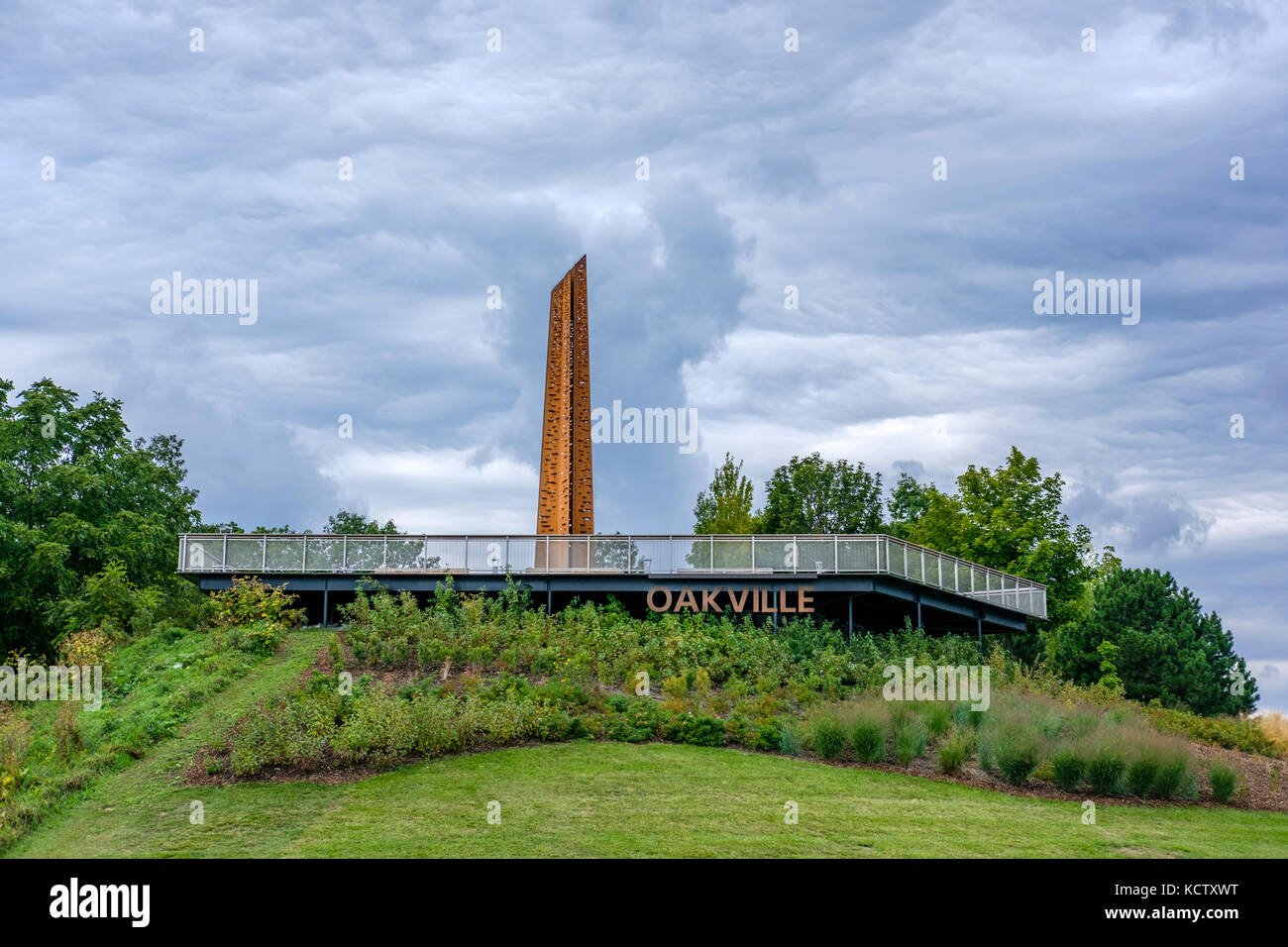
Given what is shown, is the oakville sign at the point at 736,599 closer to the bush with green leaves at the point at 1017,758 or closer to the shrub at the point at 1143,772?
the bush with green leaves at the point at 1017,758

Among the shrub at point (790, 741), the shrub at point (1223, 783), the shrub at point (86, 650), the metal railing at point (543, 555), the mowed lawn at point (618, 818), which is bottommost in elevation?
the shrub at point (1223, 783)

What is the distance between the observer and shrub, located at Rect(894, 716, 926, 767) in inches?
710

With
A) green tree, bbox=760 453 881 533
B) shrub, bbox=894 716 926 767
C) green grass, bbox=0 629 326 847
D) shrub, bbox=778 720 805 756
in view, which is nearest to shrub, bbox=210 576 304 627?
green grass, bbox=0 629 326 847

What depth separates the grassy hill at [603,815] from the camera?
12.6 metres

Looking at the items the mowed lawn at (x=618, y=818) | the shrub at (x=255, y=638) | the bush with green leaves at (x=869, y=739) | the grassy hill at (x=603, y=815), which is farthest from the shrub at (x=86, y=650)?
the bush with green leaves at (x=869, y=739)

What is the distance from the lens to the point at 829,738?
18.1 m

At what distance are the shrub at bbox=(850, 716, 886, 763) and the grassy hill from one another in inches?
17.0

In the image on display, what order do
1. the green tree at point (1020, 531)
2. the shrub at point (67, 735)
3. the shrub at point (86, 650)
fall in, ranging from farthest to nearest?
the green tree at point (1020, 531), the shrub at point (86, 650), the shrub at point (67, 735)

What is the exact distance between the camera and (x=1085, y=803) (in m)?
15.8

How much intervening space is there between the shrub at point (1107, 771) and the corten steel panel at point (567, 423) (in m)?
20.8

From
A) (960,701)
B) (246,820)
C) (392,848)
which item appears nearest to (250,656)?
(246,820)

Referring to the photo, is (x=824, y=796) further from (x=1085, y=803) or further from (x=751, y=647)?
(x=751, y=647)

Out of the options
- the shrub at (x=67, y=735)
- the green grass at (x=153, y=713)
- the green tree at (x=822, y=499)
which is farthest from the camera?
the green tree at (x=822, y=499)
